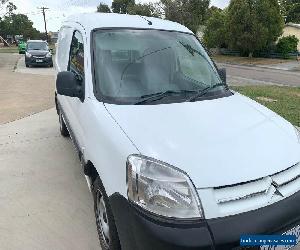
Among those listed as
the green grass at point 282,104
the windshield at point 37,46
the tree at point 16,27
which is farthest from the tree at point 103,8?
the green grass at point 282,104

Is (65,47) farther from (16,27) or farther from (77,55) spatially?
(16,27)

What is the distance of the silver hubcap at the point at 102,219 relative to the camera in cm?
293

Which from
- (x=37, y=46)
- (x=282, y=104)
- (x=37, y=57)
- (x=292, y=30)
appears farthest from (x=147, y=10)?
(x=282, y=104)

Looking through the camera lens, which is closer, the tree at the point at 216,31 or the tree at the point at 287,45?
the tree at the point at 287,45

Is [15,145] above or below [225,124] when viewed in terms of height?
below

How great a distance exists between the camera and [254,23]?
32.9 meters

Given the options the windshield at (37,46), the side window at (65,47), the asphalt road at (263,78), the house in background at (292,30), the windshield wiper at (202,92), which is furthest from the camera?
the house in background at (292,30)

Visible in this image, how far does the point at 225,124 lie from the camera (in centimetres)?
277

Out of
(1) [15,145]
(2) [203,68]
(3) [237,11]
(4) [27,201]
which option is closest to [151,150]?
(2) [203,68]

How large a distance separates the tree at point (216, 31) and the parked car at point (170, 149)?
1362 inches

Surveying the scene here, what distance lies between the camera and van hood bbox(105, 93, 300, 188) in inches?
89.7

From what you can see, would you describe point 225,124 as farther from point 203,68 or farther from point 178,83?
point 203,68

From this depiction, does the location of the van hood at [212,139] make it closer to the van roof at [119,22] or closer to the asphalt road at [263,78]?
the van roof at [119,22]

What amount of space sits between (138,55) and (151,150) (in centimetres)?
154
